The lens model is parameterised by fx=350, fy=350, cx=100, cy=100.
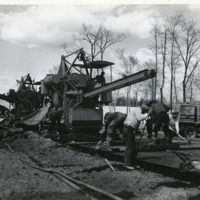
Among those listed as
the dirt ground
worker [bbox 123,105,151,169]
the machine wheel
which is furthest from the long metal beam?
the machine wheel

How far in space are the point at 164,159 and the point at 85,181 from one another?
3317 mm

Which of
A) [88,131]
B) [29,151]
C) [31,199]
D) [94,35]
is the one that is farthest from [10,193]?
[94,35]

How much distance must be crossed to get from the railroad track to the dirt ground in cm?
34

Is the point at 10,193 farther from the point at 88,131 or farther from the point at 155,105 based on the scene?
the point at 88,131

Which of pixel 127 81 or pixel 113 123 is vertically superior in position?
pixel 127 81

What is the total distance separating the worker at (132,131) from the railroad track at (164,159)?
0.48m

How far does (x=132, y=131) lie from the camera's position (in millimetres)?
8406

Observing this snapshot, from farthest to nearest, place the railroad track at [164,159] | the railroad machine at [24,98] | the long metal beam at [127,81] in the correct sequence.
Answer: the railroad machine at [24,98]
the long metal beam at [127,81]
the railroad track at [164,159]

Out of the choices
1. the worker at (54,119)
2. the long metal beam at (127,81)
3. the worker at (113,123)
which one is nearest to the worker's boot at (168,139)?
the worker at (113,123)

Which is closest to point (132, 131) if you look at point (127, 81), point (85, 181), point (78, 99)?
point (85, 181)

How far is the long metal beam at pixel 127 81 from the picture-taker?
37.0 feet

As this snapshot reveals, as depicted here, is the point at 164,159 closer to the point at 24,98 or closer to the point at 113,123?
the point at 113,123

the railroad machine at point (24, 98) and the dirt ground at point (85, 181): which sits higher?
the railroad machine at point (24, 98)

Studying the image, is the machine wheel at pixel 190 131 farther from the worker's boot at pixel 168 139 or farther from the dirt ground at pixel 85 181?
the dirt ground at pixel 85 181
